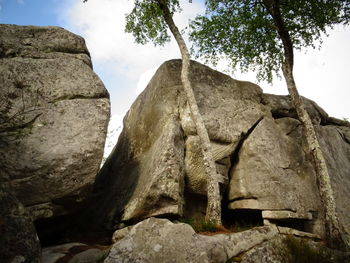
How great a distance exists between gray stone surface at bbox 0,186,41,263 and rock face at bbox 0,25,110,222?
103 inches

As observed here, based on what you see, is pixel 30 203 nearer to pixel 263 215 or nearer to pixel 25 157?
pixel 25 157

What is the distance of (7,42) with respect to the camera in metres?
13.3

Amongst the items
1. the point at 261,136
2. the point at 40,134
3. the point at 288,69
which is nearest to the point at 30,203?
the point at 40,134

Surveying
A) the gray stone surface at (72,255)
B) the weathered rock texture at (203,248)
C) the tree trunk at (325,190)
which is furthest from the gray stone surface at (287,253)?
the gray stone surface at (72,255)

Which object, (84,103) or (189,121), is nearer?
(84,103)

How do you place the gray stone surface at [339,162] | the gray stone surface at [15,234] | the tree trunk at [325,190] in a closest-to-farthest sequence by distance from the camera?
the gray stone surface at [15,234]
the tree trunk at [325,190]
the gray stone surface at [339,162]

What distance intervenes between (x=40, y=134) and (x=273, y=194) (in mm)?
10742

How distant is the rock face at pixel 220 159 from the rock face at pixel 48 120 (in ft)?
9.39

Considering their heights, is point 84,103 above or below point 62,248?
above

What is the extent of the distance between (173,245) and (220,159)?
6.76 m

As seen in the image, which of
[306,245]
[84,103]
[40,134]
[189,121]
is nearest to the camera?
[306,245]

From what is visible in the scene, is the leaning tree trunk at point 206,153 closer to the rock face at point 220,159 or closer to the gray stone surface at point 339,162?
the rock face at point 220,159

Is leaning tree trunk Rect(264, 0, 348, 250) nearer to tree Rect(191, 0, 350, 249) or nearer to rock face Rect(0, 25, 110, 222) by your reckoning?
tree Rect(191, 0, 350, 249)

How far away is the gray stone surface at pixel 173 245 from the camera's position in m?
7.64
